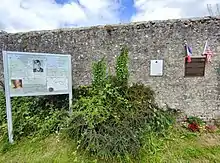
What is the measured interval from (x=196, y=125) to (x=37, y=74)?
3.61 m

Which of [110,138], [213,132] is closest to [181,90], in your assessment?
[213,132]

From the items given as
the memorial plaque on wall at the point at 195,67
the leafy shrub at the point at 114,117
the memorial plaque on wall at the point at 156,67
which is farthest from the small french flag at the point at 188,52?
the leafy shrub at the point at 114,117

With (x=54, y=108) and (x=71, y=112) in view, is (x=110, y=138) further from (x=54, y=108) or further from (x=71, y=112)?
(x=54, y=108)

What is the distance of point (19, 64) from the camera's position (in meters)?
3.70

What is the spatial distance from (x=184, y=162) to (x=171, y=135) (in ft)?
2.90

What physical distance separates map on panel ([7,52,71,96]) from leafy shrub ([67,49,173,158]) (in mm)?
589

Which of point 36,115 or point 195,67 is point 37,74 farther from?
point 195,67

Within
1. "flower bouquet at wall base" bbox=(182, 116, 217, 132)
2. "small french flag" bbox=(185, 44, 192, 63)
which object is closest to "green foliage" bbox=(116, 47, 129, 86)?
"small french flag" bbox=(185, 44, 192, 63)

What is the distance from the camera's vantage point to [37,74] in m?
3.87

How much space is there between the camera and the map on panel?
3.67 metres

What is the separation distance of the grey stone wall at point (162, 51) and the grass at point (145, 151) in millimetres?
1142

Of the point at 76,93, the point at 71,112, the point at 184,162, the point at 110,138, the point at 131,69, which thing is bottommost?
the point at 184,162

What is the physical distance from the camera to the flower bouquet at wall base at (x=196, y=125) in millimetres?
4594

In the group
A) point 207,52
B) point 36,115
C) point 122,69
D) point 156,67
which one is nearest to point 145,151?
point 122,69
